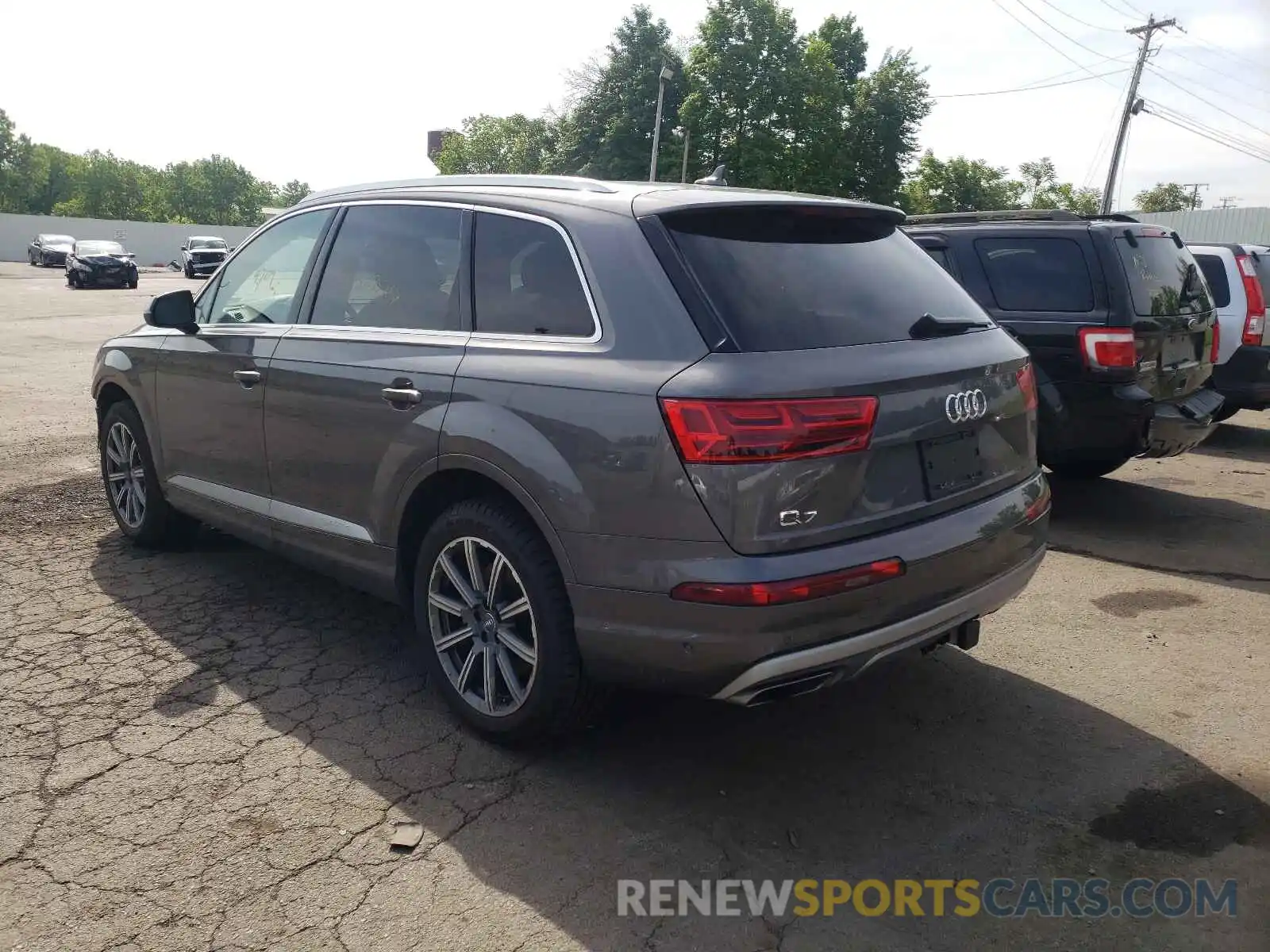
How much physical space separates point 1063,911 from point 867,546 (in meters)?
1.06

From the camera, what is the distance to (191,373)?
15.7 ft

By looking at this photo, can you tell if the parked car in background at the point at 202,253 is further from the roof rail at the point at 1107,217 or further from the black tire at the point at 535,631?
the black tire at the point at 535,631

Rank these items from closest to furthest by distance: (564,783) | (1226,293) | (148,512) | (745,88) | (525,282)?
(564,783), (525,282), (148,512), (1226,293), (745,88)

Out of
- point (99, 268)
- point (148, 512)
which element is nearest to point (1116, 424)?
point (148, 512)

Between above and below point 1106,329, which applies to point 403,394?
below

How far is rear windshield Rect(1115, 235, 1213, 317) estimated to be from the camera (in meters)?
6.16

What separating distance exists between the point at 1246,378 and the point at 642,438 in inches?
321

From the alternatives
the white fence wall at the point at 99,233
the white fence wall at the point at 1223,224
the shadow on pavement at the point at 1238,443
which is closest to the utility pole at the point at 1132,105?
the white fence wall at the point at 1223,224

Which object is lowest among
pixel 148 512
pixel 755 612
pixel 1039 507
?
pixel 148 512

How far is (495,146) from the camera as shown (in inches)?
2948

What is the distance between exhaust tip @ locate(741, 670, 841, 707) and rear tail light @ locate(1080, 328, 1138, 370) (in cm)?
406

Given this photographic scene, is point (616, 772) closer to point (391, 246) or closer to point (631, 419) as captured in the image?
point (631, 419)

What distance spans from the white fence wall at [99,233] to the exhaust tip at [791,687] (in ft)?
233

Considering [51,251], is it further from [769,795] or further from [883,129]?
[769,795]
